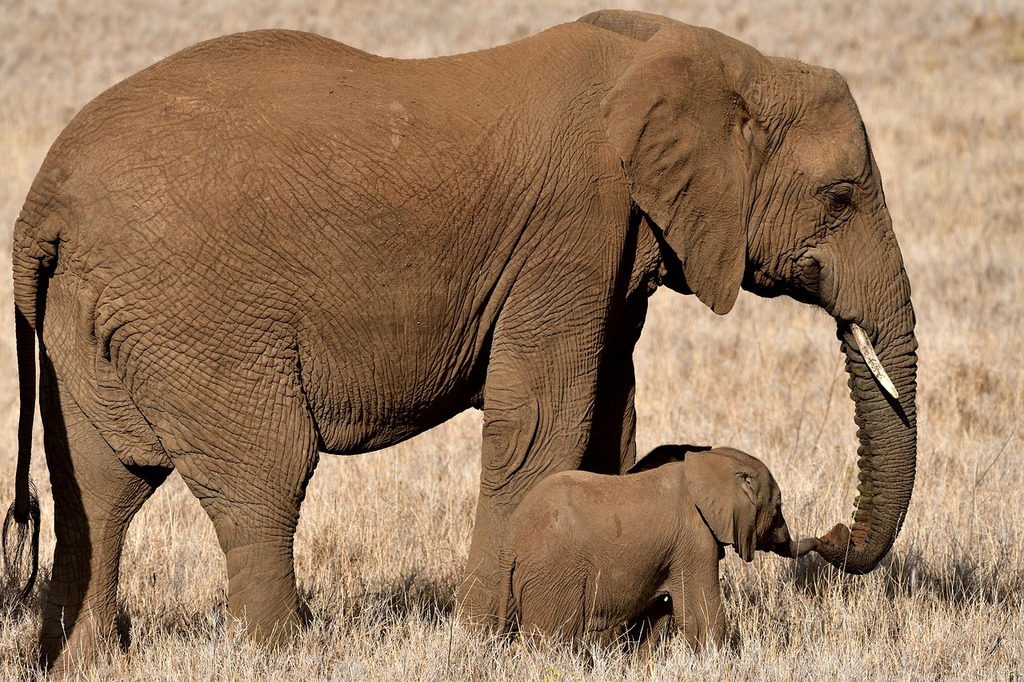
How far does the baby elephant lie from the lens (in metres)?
5.27

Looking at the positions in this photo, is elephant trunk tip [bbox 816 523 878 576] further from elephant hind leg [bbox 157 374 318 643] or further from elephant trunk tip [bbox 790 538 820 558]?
elephant hind leg [bbox 157 374 318 643]

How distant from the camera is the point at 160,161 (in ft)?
16.4

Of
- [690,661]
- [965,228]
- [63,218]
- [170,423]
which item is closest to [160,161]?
[63,218]

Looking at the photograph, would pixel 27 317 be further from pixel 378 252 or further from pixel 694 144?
pixel 694 144

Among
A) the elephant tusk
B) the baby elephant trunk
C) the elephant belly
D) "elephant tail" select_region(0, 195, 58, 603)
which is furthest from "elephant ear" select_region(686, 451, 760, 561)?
"elephant tail" select_region(0, 195, 58, 603)

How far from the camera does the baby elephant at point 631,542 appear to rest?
5.27m

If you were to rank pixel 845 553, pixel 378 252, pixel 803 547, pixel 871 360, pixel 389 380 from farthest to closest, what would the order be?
pixel 845 553 < pixel 871 360 < pixel 803 547 < pixel 389 380 < pixel 378 252

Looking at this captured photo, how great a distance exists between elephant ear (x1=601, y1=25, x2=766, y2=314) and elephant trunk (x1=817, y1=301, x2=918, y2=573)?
2.38 ft

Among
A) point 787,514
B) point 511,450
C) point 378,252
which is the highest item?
point 378,252

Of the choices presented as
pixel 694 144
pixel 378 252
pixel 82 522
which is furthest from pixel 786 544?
pixel 82 522

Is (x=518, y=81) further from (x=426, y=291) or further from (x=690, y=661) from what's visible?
(x=690, y=661)

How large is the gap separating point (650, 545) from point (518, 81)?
6.24 feet

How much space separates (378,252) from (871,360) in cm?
217

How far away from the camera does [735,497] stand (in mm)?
5344
